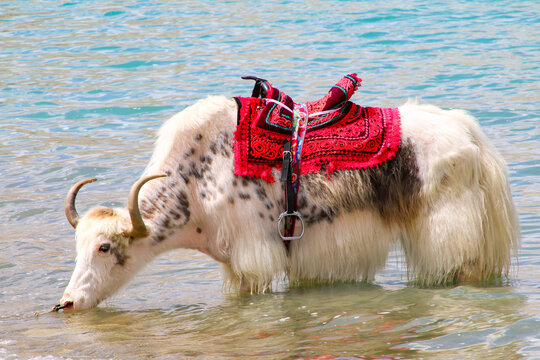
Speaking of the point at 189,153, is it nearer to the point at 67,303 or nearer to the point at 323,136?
the point at 323,136

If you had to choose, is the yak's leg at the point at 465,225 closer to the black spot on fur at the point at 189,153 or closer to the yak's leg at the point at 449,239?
the yak's leg at the point at 449,239

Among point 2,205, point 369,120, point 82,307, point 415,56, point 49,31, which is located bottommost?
point 82,307

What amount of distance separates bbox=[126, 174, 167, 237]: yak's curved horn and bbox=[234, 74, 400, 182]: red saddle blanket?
50 centimetres

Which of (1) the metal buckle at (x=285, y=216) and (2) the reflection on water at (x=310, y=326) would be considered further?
(1) the metal buckle at (x=285, y=216)

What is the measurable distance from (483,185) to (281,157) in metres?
1.05

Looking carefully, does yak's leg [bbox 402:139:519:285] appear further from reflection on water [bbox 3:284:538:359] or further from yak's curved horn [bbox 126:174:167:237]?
yak's curved horn [bbox 126:174:167:237]

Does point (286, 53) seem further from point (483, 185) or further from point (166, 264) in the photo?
point (483, 185)

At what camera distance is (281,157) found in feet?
13.6

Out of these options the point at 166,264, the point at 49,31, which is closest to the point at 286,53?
the point at 49,31

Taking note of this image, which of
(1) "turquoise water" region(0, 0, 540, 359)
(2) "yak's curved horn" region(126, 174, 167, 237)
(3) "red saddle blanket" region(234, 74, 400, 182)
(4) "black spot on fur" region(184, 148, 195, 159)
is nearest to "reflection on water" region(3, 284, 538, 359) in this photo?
(1) "turquoise water" region(0, 0, 540, 359)

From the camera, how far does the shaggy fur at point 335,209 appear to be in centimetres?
405

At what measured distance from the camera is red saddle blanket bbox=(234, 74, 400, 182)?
4098 mm

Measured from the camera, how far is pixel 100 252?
407 centimetres

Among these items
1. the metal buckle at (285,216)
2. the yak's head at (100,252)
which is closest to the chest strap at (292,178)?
the metal buckle at (285,216)
